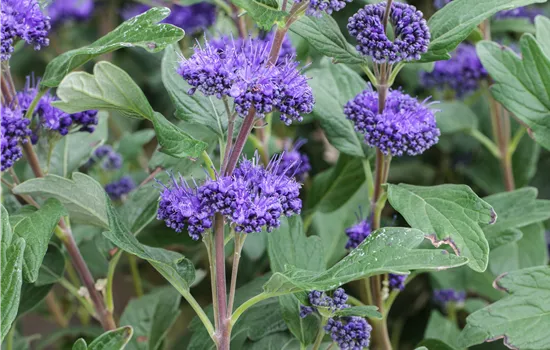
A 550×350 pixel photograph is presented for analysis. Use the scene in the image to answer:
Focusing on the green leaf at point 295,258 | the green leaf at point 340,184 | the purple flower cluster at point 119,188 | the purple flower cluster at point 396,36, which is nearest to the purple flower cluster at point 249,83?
the purple flower cluster at point 396,36

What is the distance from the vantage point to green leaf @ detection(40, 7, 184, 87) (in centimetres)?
Result: 75

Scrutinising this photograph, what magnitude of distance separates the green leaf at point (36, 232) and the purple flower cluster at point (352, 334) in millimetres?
362

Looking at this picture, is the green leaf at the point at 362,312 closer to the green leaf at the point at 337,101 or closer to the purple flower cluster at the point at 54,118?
the green leaf at the point at 337,101

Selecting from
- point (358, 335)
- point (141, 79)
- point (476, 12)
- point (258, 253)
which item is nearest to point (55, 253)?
point (258, 253)

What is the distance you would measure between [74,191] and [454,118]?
829mm

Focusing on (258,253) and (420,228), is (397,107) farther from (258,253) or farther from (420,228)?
(258,253)

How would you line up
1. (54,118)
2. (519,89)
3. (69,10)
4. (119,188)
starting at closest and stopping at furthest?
(54,118) < (519,89) < (119,188) < (69,10)

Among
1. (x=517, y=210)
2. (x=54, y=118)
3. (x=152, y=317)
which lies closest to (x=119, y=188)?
(x=152, y=317)

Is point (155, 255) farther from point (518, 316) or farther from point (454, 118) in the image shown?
point (454, 118)

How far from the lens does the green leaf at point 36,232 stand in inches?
30.3

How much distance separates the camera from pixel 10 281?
0.74 meters

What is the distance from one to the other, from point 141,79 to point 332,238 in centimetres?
95

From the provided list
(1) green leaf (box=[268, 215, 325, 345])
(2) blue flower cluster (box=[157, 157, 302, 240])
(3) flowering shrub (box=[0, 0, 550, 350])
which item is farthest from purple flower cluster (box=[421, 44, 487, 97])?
(2) blue flower cluster (box=[157, 157, 302, 240])

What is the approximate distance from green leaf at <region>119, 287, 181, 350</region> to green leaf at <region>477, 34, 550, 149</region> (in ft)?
1.97
